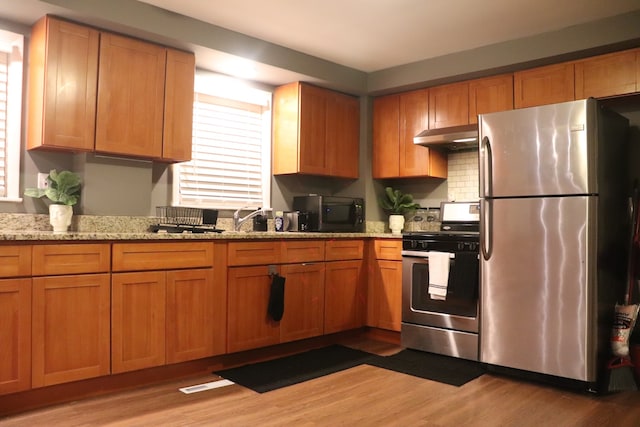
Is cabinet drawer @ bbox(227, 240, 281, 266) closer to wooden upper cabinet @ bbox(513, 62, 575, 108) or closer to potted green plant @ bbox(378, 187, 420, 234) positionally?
potted green plant @ bbox(378, 187, 420, 234)

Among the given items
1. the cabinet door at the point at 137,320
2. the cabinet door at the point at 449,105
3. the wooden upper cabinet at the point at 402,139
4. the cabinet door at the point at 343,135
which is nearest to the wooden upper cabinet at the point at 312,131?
the cabinet door at the point at 343,135

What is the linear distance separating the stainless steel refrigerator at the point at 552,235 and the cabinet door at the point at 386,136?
1.43m

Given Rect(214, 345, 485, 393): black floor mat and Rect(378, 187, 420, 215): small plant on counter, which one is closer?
Rect(214, 345, 485, 393): black floor mat

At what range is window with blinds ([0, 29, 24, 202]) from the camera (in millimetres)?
3279

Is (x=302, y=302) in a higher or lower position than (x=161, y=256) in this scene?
lower

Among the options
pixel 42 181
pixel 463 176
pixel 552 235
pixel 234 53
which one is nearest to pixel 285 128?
pixel 234 53

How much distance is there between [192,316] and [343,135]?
2.44 meters

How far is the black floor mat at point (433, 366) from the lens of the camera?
3385mm

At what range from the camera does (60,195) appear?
10.7 ft

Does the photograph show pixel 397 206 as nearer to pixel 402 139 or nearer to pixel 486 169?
pixel 402 139

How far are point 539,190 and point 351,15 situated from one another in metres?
1.75

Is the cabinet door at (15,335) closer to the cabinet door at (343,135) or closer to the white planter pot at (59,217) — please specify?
the white planter pot at (59,217)

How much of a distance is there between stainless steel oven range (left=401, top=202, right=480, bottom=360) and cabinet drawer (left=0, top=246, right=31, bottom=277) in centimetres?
269

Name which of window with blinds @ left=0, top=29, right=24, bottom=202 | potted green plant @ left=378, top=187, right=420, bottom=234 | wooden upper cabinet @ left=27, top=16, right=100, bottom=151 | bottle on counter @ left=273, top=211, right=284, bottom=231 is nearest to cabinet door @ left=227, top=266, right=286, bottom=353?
bottle on counter @ left=273, top=211, right=284, bottom=231
